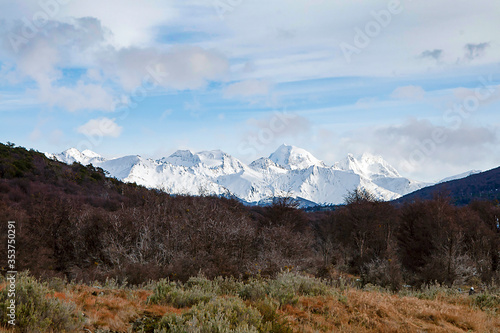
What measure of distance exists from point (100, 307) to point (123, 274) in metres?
9.50

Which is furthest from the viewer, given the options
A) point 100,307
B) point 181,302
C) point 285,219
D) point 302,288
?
point 285,219

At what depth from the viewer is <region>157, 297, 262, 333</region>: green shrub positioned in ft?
13.8

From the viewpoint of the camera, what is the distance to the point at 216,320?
431cm

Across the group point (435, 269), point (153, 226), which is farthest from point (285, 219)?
point (435, 269)

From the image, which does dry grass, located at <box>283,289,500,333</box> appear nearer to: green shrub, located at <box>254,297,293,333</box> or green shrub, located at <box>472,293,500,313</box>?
green shrub, located at <box>254,297,293,333</box>

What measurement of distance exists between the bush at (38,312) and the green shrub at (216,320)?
1.31m

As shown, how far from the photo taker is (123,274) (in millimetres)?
14695

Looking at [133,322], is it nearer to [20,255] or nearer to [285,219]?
[20,255]

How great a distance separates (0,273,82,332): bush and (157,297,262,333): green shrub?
1.31 meters

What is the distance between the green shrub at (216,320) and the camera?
4.20m

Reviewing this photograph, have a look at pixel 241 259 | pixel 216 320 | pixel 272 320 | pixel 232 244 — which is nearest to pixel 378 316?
pixel 272 320

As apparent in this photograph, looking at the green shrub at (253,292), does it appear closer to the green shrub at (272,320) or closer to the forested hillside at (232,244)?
the green shrub at (272,320)

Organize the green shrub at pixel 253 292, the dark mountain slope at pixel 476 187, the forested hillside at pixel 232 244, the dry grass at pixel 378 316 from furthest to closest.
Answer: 1. the dark mountain slope at pixel 476 187
2. the forested hillside at pixel 232 244
3. the green shrub at pixel 253 292
4. the dry grass at pixel 378 316

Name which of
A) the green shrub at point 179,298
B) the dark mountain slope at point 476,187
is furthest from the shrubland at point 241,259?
the dark mountain slope at point 476,187
